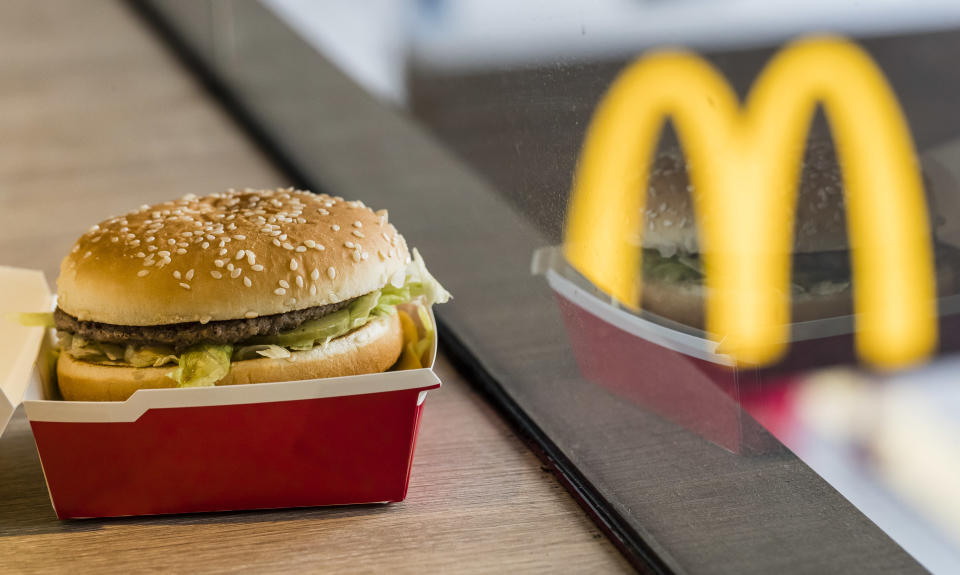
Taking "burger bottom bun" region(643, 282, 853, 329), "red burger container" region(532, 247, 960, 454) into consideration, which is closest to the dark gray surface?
"red burger container" region(532, 247, 960, 454)

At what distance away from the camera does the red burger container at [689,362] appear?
102 cm

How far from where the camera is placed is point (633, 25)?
114 centimetres

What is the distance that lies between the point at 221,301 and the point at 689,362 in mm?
539

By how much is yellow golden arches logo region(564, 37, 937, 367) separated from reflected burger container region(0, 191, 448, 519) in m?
0.32

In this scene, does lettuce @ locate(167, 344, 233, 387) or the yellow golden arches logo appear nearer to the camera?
the yellow golden arches logo

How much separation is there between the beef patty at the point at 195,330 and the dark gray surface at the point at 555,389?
381 mm

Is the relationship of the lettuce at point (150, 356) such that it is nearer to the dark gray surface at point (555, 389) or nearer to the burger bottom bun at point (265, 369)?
the burger bottom bun at point (265, 369)

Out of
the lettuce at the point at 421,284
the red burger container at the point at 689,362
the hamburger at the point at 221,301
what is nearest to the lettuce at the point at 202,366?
the hamburger at the point at 221,301

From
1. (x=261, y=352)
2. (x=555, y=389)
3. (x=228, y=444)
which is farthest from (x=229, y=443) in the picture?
(x=555, y=389)

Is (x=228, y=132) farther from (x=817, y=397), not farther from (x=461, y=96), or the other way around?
(x=817, y=397)

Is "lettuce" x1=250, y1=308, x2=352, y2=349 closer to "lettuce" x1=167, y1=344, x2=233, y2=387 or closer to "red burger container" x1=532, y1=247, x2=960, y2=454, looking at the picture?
"lettuce" x1=167, y1=344, x2=233, y2=387

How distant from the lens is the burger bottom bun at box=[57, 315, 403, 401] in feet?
3.91

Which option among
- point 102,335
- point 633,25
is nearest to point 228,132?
point 102,335

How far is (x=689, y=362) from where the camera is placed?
1.12 metres
